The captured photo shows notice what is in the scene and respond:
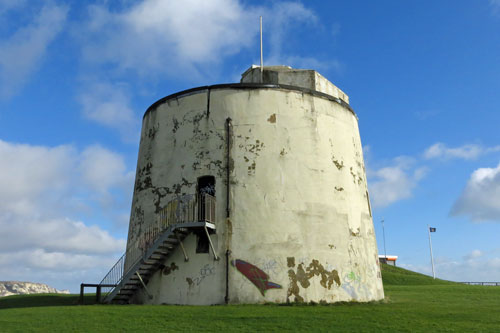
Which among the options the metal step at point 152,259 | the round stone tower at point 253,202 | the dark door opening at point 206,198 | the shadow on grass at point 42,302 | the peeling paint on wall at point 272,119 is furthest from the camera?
the shadow on grass at point 42,302

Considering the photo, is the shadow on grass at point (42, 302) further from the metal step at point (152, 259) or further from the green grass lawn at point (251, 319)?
the green grass lawn at point (251, 319)

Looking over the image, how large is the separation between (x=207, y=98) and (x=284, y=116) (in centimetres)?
326

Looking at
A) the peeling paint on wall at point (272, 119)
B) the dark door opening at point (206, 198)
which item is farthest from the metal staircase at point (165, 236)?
the peeling paint on wall at point (272, 119)

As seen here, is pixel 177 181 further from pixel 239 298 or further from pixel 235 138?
pixel 239 298

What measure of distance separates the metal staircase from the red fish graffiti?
36.7 inches

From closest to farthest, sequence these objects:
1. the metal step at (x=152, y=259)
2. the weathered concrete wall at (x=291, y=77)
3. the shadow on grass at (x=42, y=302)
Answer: the metal step at (x=152, y=259), the shadow on grass at (x=42, y=302), the weathered concrete wall at (x=291, y=77)

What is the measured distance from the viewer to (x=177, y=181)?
19000 mm

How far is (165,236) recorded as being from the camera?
17.0 metres

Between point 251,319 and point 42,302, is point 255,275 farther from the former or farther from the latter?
point 42,302

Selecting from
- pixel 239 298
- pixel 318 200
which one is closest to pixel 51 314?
pixel 239 298

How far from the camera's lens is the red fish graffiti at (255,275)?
16.9m

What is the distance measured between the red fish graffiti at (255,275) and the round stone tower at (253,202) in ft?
0.12

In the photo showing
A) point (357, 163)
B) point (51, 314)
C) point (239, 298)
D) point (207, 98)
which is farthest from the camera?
point (357, 163)

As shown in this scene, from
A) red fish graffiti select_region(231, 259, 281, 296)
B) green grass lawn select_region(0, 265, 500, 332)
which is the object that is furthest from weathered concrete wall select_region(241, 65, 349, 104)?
green grass lawn select_region(0, 265, 500, 332)
